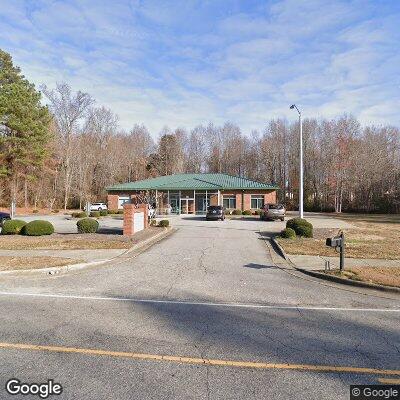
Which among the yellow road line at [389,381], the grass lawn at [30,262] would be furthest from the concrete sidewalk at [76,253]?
the yellow road line at [389,381]

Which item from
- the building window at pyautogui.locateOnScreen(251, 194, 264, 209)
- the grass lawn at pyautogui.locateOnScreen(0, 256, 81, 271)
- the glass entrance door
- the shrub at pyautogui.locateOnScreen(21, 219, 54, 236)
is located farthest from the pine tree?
the grass lawn at pyautogui.locateOnScreen(0, 256, 81, 271)

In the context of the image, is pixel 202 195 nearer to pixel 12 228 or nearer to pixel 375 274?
pixel 12 228

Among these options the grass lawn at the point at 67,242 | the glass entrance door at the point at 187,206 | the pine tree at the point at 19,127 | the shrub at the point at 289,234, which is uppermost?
the pine tree at the point at 19,127

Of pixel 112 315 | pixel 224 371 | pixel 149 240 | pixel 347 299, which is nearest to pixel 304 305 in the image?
pixel 347 299

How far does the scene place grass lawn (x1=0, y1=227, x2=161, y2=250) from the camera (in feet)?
48.1

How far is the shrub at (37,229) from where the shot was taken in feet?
60.8

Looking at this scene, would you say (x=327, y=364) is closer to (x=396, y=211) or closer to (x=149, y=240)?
(x=149, y=240)

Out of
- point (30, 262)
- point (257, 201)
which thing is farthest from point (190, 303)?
point (257, 201)

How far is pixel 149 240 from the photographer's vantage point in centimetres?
1684

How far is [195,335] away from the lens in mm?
5336

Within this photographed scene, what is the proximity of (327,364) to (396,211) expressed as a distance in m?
57.4

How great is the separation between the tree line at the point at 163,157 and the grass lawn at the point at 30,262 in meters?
34.0

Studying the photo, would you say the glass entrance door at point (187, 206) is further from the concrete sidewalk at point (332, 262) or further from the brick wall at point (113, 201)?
the concrete sidewalk at point (332, 262)

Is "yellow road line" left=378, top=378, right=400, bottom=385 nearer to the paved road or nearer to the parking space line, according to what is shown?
the paved road
